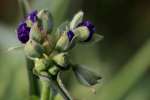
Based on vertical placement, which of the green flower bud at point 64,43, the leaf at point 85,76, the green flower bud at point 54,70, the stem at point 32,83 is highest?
the green flower bud at point 64,43

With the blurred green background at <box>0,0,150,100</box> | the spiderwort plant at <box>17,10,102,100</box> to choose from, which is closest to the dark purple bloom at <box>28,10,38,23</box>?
the spiderwort plant at <box>17,10,102,100</box>

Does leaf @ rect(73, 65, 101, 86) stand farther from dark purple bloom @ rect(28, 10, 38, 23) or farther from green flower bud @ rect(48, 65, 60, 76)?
dark purple bloom @ rect(28, 10, 38, 23)

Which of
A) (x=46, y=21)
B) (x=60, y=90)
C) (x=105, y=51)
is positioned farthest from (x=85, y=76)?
(x=105, y=51)

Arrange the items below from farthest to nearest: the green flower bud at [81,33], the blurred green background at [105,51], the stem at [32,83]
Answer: the blurred green background at [105,51] → the stem at [32,83] → the green flower bud at [81,33]

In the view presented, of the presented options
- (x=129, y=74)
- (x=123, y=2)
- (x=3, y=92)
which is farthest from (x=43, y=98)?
(x=123, y=2)

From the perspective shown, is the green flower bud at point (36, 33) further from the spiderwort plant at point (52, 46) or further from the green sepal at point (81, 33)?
the green sepal at point (81, 33)

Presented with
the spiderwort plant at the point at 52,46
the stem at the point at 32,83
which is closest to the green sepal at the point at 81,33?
the spiderwort plant at the point at 52,46
